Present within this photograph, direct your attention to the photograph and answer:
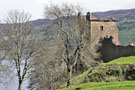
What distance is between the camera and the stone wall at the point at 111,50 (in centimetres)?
4806

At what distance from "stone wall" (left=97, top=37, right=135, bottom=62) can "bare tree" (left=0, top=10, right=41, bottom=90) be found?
16.7m

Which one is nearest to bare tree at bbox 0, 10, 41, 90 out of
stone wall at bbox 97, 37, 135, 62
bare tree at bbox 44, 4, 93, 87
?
bare tree at bbox 44, 4, 93, 87

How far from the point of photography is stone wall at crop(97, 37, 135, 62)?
48062mm

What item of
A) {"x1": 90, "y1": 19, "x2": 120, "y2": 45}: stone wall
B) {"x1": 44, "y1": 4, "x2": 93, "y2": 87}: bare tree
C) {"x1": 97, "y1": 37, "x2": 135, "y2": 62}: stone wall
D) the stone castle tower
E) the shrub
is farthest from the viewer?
{"x1": 90, "y1": 19, "x2": 120, "y2": 45}: stone wall

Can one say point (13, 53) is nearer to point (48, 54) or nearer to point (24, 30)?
point (24, 30)

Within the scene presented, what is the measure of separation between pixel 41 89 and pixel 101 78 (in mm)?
23650

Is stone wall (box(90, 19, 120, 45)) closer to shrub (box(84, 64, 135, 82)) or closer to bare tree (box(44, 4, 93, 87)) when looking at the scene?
bare tree (box(44, 4, 93, 87))

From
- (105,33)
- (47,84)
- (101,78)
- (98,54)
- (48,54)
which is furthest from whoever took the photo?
(105,33)

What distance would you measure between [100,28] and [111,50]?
637 cm

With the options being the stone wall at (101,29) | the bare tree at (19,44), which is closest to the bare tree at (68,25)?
the bare tree at (19,44)

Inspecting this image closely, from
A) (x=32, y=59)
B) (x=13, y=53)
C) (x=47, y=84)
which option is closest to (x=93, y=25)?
(x=47, y=84)

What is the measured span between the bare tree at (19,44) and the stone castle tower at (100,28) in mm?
17465

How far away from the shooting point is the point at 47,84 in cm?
4934

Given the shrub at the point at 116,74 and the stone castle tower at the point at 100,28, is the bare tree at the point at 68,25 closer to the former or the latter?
the shrub at the point at 116,74
